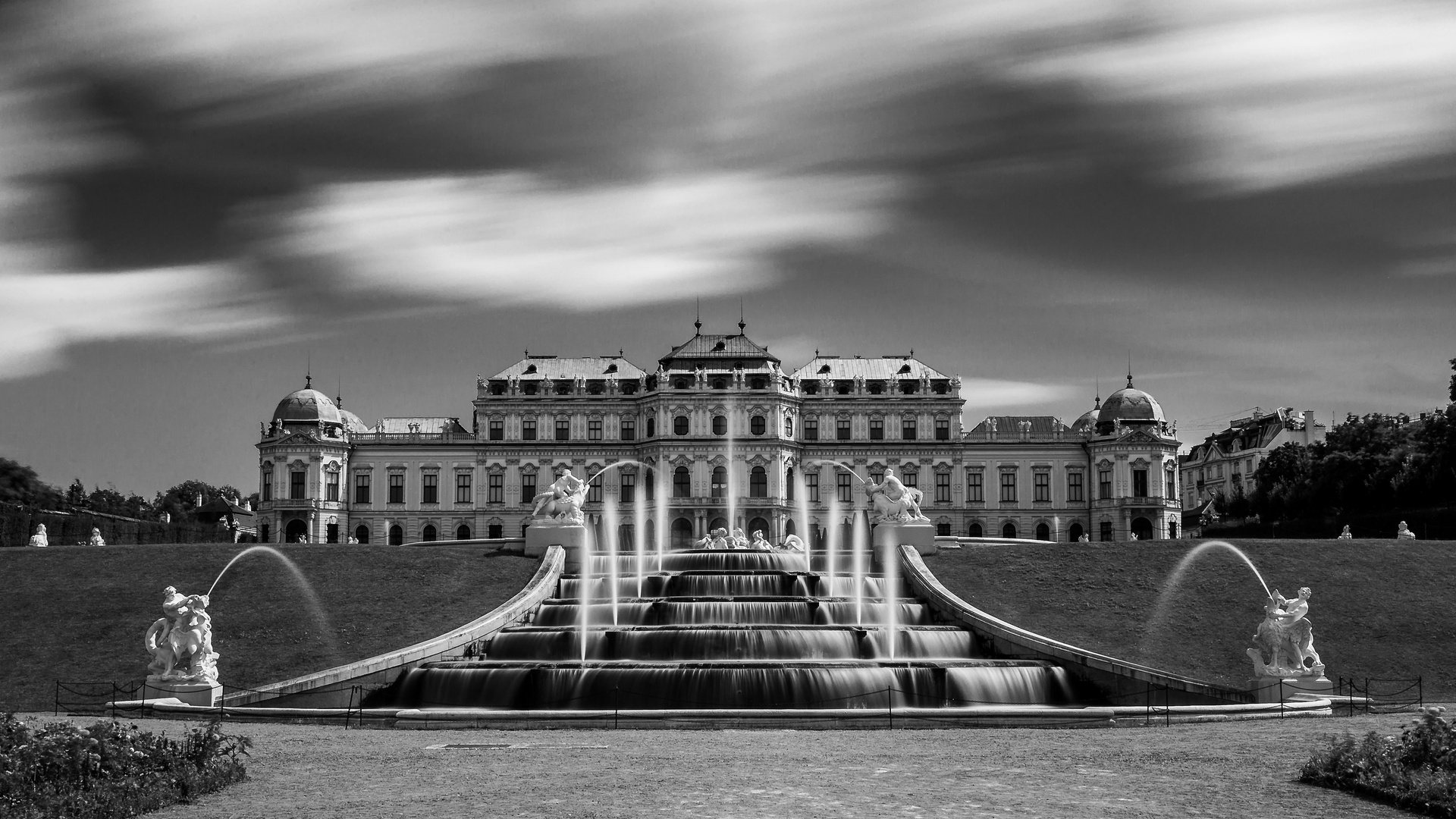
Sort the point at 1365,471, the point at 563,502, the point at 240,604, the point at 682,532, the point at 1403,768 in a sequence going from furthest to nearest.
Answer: the point at 682,532 → the point at 1365,471 → the point at 563,502 → the point at 240,604 → the point at 1403,768

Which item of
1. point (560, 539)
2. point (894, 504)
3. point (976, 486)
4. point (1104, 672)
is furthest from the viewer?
point (976, 486)

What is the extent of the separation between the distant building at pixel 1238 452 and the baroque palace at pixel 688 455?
1208 inches

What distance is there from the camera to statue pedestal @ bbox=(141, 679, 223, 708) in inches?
1196

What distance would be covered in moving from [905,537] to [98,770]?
3674 centimetres

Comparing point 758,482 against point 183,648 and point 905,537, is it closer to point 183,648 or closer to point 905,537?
point 905,537

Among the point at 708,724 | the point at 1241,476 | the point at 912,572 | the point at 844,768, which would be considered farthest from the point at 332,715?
the point at 1241,476

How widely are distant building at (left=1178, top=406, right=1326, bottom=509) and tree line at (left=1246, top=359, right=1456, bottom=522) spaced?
21.6 meters

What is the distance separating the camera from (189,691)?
30.4m

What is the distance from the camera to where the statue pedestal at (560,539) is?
165 feet

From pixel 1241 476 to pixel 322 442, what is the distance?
88518 mm

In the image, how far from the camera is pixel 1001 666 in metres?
33.1

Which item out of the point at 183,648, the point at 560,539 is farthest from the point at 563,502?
the point at 183,648

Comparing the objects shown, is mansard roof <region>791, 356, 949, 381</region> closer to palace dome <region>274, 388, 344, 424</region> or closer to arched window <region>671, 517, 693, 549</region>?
arched window <region>671, 517, 693, 549</region>

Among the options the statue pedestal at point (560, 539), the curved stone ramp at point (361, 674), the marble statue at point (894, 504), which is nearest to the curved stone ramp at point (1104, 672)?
the marble statue at point (894, 504)
